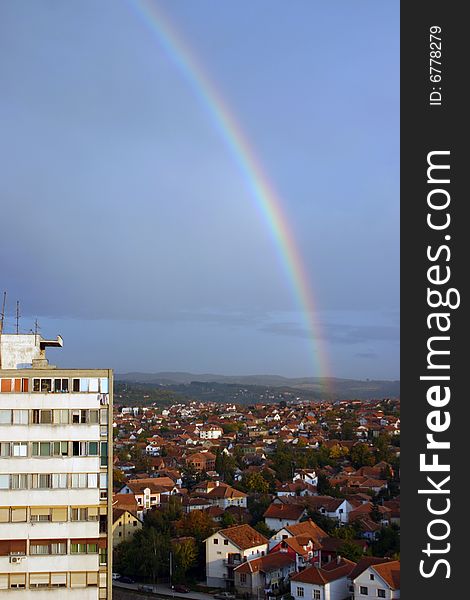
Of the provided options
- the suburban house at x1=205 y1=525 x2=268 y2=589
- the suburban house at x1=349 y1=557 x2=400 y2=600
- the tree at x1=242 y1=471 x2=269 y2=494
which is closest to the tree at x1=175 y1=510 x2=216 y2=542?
the suburban house at x1=205 y1=525 x2=268 y2=589

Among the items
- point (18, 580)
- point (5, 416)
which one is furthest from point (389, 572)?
point (5, 416)

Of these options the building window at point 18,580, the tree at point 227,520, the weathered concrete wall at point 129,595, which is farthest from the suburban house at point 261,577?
the building window at point 18,580

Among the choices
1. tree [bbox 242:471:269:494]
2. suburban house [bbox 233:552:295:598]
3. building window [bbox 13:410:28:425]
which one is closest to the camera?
building window [bbox 13:410:28:425]

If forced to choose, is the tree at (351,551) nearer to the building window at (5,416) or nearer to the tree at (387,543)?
the tree at (387,543)

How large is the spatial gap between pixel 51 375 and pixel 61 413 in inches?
17.1

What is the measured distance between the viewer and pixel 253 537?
20.3m

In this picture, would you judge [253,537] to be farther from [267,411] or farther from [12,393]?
[267,411]

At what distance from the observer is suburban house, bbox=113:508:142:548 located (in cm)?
2288

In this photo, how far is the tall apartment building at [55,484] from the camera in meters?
7.67

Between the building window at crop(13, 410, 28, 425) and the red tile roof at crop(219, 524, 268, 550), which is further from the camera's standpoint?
the red tile roof at crop(219, 524, 268, 550)

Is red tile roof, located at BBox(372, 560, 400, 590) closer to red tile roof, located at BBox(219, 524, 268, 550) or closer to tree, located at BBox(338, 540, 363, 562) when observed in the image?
tree, located at BBox(338, 540, 363, 562)

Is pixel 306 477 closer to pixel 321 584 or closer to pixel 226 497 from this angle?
Result: pixel 226 497

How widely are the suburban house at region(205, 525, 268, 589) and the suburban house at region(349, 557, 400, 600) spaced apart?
13.4 feet

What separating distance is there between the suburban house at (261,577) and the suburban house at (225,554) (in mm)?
508
